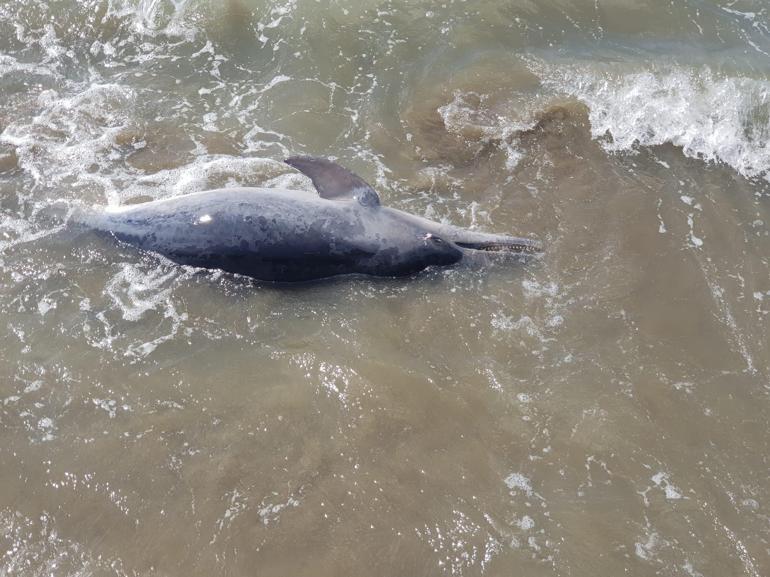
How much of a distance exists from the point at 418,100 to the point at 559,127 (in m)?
2.25

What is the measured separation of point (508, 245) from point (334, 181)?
2392 millimetres

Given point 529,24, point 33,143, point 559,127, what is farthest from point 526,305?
point 33,143

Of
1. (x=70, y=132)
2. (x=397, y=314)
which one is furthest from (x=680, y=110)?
(x=70, y=132)

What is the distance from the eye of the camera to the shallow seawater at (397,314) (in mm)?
5883

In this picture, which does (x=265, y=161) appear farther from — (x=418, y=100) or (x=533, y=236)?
(x=533, y=236)

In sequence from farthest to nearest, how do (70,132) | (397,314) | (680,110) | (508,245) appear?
(680,110)
(70,132)
(508,245)
(397,314)

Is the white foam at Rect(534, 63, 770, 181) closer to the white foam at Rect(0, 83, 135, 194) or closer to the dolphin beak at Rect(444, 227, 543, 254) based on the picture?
the dolphin beak at Rect(444, 227, 543, 254)

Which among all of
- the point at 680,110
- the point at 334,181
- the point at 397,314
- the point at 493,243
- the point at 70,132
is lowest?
the point at 397,314

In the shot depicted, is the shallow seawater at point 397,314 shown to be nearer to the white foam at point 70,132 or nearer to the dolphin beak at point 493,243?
the white foam at point 70,132

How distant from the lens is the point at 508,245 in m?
7.98

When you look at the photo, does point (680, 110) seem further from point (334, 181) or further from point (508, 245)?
point (334, 181)

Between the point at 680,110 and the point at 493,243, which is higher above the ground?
the point at 680,110

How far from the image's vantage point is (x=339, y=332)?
7387mm

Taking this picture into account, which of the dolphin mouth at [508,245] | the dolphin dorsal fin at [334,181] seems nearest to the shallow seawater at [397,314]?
the dolphin mouth at [508,245]
